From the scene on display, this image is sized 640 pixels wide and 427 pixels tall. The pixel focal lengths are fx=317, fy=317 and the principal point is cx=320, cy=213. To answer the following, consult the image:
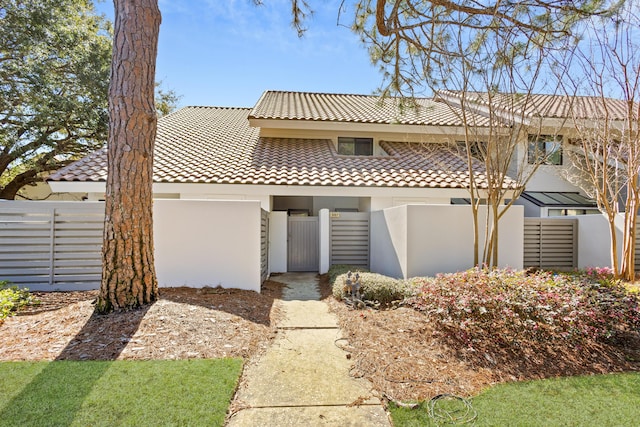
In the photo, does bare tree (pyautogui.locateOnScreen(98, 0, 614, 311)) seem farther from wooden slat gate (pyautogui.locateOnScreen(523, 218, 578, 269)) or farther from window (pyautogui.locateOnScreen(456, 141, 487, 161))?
wooden slat gate (pyautogui.locateOnScreen(523, 218, 578, 269))

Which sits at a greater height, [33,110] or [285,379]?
[33,110]

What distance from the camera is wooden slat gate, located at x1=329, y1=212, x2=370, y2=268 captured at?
11078 millimetres

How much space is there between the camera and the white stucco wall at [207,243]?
7680 millimetres

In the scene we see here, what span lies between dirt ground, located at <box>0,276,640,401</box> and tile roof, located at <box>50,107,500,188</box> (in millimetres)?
5531

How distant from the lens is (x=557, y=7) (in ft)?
21.5

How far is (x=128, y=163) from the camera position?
228 inches

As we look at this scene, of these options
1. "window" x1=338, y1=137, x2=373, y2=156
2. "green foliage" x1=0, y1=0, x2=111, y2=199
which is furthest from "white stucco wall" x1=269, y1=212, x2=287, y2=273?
"green foliage" x1=0, y1=0, x2=111, y2=199

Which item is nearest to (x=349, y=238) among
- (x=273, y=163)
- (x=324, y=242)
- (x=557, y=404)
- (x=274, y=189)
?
(x=324, y=242)

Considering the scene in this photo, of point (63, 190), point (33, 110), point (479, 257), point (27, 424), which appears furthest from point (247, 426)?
point (33, 110)

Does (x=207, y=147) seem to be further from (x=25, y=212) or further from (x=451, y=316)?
(x=451, y=316)

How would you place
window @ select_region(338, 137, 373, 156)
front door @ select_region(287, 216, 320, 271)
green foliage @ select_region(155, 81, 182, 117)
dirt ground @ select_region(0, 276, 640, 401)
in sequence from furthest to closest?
green foliage @ select_region(155, 81, 182, 117) → window @ select_region(338, 137, 373, 156) → front door @ select_region(287, 216, 320, 271) → dirt ground @ select_region(0, 276, 640, 401)

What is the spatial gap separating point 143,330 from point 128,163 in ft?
9.71

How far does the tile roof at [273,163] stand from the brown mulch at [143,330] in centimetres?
513

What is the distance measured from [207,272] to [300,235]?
4585mm
